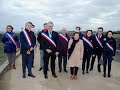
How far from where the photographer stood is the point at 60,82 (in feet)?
29.6

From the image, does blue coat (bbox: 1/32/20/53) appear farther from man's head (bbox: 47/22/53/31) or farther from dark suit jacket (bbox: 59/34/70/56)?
man's head (bbox: 47/22/53/31)

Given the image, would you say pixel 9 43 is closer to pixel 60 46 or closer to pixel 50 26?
pixel 60 46

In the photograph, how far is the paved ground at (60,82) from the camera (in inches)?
328

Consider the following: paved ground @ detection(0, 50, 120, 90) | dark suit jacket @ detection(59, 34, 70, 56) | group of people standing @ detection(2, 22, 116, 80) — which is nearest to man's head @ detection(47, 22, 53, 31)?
group of people standing @ detection(2, 22, 116, 80)

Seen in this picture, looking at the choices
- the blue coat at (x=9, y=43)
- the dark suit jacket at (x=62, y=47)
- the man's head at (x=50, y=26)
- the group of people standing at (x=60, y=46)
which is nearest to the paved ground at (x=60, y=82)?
the group of people standing at (x=60, y=46)

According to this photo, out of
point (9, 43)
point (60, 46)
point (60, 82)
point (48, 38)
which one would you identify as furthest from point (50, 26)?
point (9, 43)

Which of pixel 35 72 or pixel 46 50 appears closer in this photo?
pixel 46 50

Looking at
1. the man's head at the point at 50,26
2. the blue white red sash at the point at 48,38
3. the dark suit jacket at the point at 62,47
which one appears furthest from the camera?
the dark suit jacket at the point at 62,47

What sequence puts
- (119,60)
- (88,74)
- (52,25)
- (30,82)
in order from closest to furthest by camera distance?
(30,82), (52,25), (88,74), (119,60)

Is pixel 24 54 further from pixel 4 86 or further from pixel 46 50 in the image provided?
pixel 4 86

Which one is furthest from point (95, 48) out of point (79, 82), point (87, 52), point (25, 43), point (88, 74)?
point (25, 43)

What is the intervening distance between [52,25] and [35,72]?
7.41ft

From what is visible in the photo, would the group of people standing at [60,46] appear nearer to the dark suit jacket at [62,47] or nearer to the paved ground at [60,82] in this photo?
the dark suit jacket at [62,47]

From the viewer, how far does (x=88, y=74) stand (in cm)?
1050
